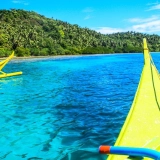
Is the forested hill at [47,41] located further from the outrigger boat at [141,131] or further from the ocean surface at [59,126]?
the outrigger boat at [141,131]

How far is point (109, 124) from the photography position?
7.95 metres

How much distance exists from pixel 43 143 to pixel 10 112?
12.6ft


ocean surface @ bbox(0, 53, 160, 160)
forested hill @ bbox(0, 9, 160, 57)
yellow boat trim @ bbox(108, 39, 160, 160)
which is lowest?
ocean surface @ bbox(0, 53, 160, 160)

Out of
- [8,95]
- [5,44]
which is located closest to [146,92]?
[8,95]

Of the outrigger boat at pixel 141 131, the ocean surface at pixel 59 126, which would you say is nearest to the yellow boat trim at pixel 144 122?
the outrigger boat at pixel 141 131

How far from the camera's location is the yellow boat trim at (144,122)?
3.47 m

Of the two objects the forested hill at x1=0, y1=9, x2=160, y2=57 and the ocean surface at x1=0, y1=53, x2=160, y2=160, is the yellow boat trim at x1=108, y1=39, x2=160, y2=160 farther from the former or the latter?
the forested hill at x1=0, y1=9, x2=160, y2=57

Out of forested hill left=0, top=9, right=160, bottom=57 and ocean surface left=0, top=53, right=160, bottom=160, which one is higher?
forested hill left=0, top=9, right=160, bottom=57

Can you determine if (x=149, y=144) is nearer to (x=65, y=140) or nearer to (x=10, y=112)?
(x=65, y=140)

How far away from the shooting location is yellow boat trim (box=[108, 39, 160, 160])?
3.47m

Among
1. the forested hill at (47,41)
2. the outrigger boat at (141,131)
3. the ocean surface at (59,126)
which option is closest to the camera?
the outrigger boat at (141,131)

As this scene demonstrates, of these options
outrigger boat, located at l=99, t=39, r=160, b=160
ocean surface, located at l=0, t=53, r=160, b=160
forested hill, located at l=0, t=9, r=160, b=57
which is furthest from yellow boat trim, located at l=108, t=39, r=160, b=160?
forested hill, located at l=0, t=9, r=160, b=57

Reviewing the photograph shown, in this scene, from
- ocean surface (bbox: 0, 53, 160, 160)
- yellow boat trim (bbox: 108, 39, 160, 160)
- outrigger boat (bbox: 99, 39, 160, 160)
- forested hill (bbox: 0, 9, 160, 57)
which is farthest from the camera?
forested hill (bbox: 0, 9, 160, 57)

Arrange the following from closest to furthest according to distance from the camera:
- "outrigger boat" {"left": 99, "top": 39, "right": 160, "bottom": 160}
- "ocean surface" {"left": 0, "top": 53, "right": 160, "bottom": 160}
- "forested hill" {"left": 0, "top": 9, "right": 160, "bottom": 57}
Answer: "outrigger boat" {"left": 99, "top": 39, "right": 160, "bottom": 160} → "ocean surface" {"left": 0, "top": 53, "right": 160, "bottom": 160} → "forested hill" {"left": 0, "top": 9, "right": 160, "bottom": 57}
